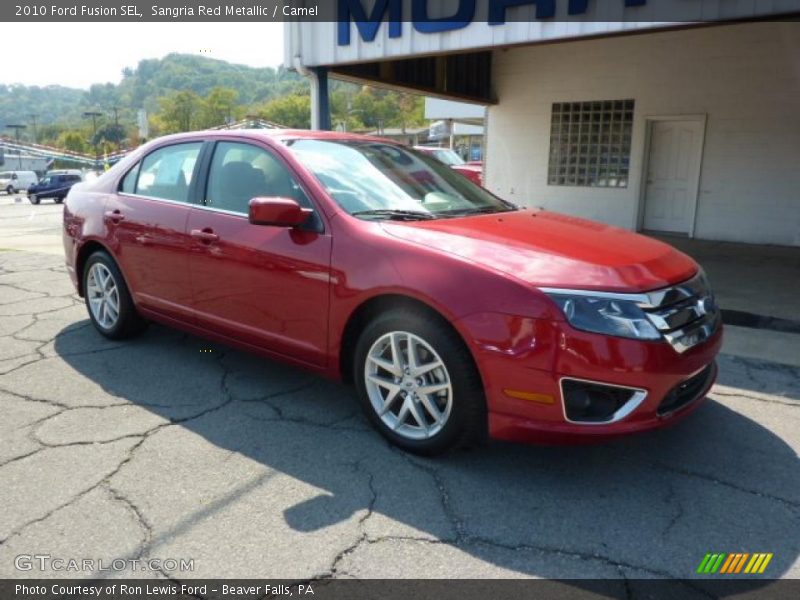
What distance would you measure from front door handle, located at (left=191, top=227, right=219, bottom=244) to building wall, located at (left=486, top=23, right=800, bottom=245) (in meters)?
8.64

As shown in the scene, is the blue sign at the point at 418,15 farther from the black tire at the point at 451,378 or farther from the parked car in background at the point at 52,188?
the parked car in background at the point at 52,188

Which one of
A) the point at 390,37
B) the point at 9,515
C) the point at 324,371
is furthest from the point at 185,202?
the point at 390,37

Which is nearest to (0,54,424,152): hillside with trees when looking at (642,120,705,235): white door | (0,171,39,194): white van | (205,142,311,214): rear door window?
(0,171,39,194): white van

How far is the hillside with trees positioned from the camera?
11275 cm

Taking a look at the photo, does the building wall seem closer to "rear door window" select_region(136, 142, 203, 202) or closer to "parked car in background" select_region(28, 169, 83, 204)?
"rear door window" select_region(136, 142, 203, 202)

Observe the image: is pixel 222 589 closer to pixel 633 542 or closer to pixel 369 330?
pixel 369 330

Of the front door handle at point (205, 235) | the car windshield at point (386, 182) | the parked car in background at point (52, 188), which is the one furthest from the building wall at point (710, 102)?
the parked car in background at point (52, 188)

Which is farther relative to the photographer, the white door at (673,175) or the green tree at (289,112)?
the green tree at (289,112)

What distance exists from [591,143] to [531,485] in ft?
33.4

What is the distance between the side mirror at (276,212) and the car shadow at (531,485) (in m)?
1.12

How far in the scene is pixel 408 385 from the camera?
10.1 ft

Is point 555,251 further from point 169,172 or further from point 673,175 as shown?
point 673,175

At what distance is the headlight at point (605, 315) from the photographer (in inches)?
103

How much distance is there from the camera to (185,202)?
13.5ft
